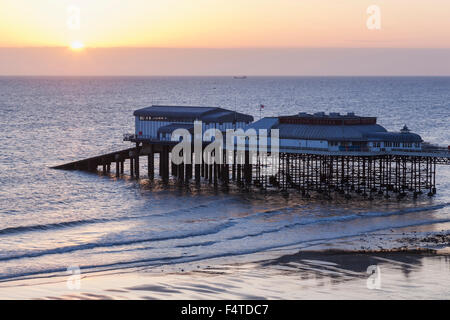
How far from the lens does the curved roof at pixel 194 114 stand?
9412 centimetres

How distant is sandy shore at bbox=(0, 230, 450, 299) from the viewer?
46.6 meters

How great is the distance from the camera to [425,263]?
5372 cm

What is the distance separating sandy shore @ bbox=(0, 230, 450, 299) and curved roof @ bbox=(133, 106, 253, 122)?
37.5 meters

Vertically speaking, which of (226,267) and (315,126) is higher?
(315,126)

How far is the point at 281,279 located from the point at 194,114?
4639cm

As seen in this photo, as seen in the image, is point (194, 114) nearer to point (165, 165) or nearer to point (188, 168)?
point (188, 168)

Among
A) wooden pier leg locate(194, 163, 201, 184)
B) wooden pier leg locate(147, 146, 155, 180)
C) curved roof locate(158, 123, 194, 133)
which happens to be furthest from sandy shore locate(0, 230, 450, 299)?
wooden pier leg locate(147, 146, 155, 180)

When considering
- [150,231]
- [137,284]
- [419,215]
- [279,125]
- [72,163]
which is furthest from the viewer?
[72,163]

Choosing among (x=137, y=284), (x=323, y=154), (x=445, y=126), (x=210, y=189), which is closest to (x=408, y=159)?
(x=323, y=154)

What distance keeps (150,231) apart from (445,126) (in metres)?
118

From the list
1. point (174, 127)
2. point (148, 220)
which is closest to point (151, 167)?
point (174, 127)
